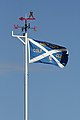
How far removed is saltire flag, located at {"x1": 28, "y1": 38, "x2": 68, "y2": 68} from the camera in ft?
188

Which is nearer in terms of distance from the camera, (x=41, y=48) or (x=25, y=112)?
(x=25, y=112)

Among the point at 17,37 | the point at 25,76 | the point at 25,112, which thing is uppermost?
the point at 17,37

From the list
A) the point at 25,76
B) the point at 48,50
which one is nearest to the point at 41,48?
the point at 48,50

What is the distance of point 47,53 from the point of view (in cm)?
5872

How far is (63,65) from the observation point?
59531 mm

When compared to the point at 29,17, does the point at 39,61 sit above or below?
below

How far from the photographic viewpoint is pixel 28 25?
5619 cm

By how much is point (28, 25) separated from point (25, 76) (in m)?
5.65

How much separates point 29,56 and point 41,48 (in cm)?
269

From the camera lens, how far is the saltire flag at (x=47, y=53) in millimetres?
57344

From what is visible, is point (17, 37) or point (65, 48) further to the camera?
point (65, 48)

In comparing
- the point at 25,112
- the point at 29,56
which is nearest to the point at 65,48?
the point at 29,56

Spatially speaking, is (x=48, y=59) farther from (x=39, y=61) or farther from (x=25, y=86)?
(x=25, y=86)

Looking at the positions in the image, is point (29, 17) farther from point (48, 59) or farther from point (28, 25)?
point (48, 59)
